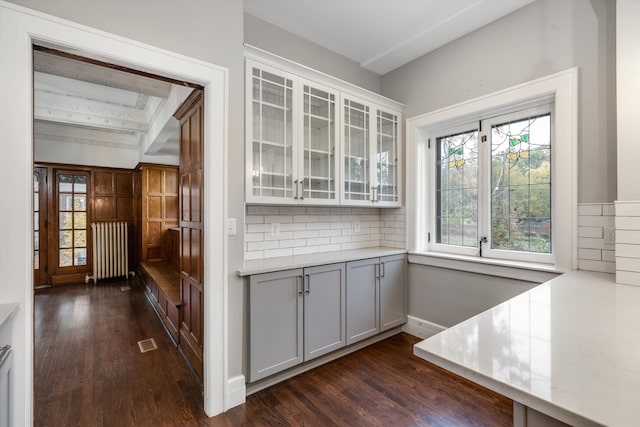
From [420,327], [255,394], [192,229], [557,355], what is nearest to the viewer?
[557,355]

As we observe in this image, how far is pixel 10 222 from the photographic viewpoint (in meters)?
1.34

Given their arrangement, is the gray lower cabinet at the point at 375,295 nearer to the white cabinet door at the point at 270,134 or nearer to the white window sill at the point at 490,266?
the white window sill at the point at 490,266

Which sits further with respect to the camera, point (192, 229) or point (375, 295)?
point (375, 295)

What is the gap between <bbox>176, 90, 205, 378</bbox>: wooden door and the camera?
224 cm

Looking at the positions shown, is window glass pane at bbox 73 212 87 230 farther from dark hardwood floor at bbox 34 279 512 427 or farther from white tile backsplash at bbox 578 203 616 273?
white tile backsplash at bbox 578 203 616 273

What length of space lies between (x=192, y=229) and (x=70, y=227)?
467cm

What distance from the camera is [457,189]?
301 cm

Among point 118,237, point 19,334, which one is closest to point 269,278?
point 19,334

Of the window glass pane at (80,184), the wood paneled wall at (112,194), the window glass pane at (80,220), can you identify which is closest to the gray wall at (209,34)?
the wood paneled wall at (112,194)

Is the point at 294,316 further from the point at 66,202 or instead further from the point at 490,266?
the point at 66,202

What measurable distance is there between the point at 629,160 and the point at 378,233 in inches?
88.1

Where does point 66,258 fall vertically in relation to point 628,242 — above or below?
below

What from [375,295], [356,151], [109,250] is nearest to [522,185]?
[356,151]

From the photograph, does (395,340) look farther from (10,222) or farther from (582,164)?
(10,222)
